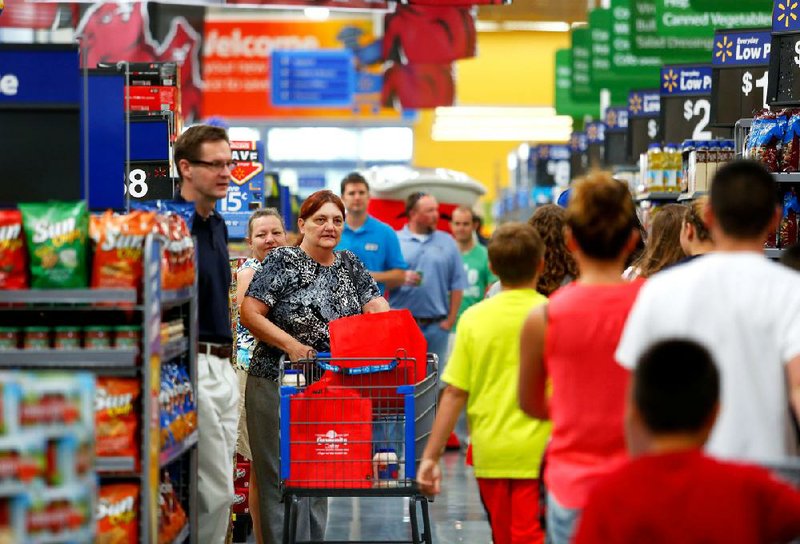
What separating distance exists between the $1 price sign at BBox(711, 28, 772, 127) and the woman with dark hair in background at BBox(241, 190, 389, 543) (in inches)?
185

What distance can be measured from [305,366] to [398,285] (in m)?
4.46

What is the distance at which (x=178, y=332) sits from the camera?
16.2 feet

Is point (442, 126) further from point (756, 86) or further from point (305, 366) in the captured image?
point (305, 366)

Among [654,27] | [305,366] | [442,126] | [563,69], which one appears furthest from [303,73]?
[305,366]

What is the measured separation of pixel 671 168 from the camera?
36.6 ft

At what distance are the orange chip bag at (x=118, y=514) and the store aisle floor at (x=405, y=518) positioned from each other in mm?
3504

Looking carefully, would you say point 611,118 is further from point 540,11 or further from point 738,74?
point 738,74

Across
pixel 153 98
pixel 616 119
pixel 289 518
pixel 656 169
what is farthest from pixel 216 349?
pixel 616 119

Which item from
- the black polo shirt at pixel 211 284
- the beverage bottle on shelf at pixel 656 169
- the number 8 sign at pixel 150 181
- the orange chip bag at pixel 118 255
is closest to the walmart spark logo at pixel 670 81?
the beverage bottle on shelf at pixel 656 169

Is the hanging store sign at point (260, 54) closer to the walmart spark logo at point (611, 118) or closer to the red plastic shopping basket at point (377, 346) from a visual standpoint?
the walmart spark logo at point (611, 118)

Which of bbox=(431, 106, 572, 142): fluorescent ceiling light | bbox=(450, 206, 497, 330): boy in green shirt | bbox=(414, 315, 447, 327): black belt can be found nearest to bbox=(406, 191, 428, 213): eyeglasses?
bbox=(414, 315, 447, 327): black belt

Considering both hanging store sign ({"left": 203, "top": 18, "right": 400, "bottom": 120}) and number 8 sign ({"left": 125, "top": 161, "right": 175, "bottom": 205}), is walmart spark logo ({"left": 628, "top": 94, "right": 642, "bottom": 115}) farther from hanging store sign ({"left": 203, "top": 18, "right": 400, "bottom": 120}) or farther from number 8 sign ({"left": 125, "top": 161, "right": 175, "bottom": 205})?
hanging store sign ({"left": 203, "top": 18, "right": 400, "bottom": 120})

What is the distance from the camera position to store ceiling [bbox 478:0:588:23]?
17.0 meters

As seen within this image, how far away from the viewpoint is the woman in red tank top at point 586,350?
3.63 metres
